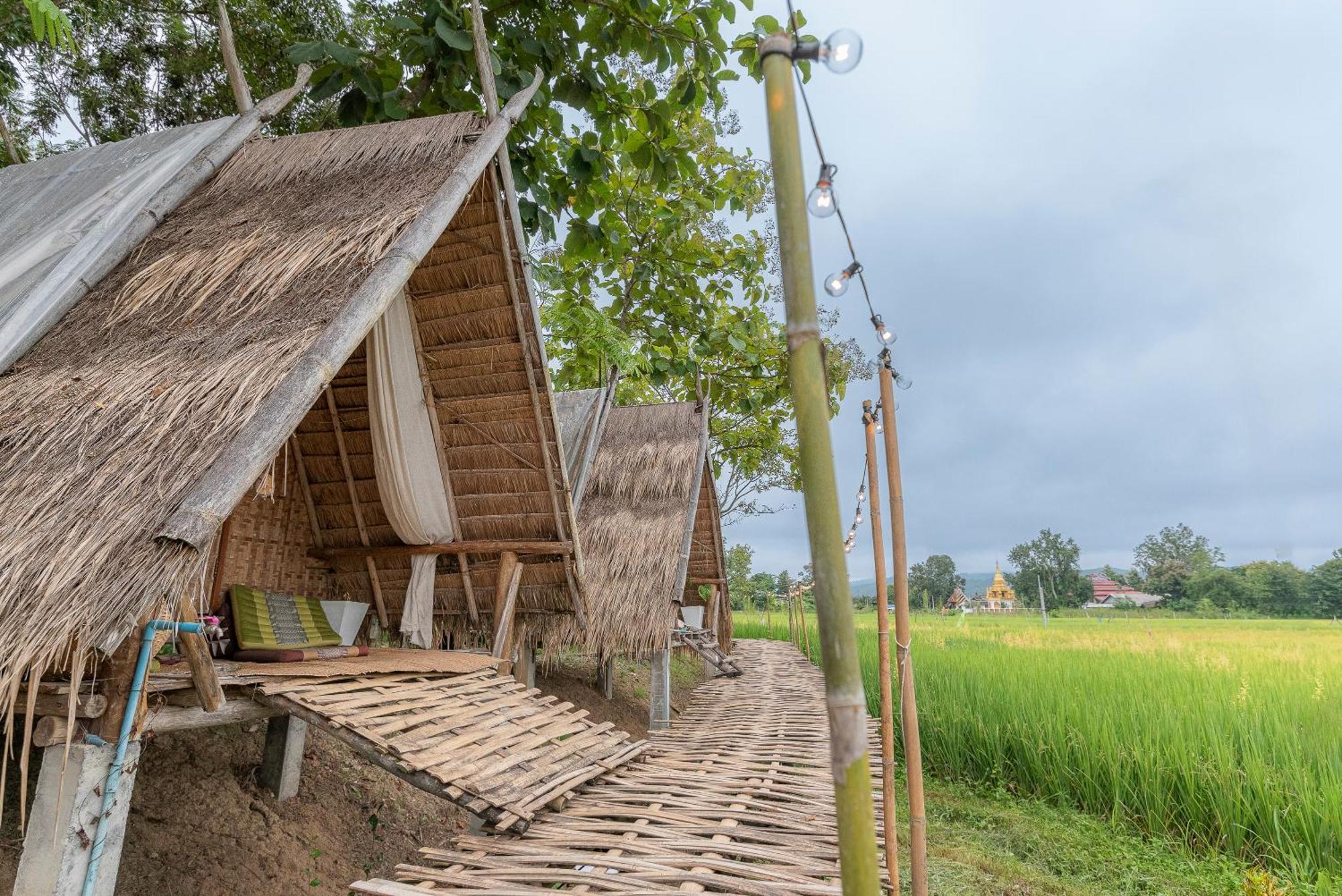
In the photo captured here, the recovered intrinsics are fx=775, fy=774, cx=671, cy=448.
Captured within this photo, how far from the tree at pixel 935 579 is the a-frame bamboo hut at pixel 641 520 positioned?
117 feet

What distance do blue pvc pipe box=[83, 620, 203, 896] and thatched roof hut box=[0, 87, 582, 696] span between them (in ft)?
0.38

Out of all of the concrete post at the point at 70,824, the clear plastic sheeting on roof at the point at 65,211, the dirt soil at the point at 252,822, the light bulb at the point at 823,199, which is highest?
the clear plastic sheeting on roof at the point at 65,211

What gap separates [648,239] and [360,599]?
3530 millimetres

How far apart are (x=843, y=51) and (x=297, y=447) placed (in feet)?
14.6

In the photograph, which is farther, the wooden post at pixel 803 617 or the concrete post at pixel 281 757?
the wooden post at pixel 803 617

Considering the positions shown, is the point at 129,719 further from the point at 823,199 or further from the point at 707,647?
the point at 707,647

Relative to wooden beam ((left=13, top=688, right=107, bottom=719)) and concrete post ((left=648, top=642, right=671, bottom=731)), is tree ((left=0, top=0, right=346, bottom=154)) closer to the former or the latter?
wooden beam ((left=13, top=688, right=107, bottom=719))

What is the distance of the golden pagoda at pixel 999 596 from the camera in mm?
38812

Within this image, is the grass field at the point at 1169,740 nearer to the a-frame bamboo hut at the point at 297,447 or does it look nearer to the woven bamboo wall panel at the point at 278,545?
the a-frame bamboo hut at the point at 297,447

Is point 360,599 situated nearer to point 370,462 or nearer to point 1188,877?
point 370,462

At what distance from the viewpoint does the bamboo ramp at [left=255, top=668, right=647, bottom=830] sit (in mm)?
2332

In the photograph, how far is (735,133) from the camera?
28.1ft

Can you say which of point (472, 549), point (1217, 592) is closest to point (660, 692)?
point (472, 549)

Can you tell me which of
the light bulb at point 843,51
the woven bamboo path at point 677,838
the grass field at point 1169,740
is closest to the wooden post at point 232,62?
the woven bamboo path at point 677,838
